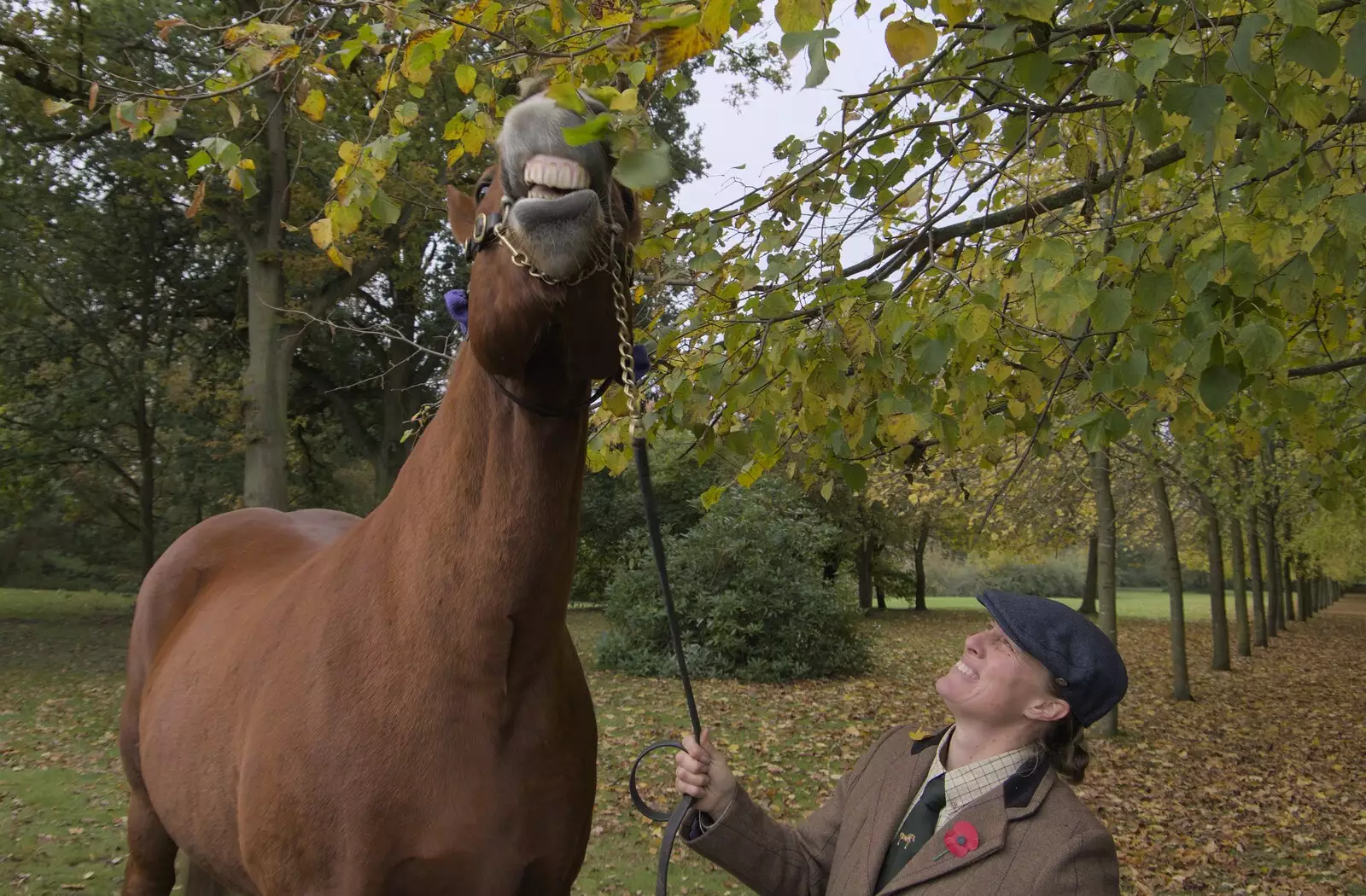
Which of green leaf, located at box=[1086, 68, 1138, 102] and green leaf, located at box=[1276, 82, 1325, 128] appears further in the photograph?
green leaf, located at box=[1276, 82, 1325, 128]

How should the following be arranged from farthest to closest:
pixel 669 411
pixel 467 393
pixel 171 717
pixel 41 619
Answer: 1. pixel 41 619
2. pixel 669 411
3. pixel 171 717
4. pixel 467 393

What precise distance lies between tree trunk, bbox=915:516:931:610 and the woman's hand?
23.6 metres

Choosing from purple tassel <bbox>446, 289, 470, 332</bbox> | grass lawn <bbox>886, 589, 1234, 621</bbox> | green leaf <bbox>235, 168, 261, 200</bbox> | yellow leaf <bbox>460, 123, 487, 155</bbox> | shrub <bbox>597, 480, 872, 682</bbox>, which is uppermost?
yellow leaf <bbox>460, 123, 487, 155</bbox>

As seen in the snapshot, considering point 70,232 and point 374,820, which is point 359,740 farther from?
point 70,232

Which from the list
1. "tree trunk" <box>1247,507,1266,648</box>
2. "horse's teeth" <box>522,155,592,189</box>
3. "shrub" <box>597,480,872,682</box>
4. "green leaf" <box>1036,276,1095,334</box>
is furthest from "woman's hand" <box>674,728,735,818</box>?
"tree trunk" <box>1247,507,1266,648</box>

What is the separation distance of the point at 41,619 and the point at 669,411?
20.3 meters

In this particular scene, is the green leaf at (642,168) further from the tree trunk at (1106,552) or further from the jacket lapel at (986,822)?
the tree trunk at (1106,552)

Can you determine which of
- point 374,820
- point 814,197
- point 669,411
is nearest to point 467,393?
point 374,820

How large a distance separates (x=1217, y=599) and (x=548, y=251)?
15920mm

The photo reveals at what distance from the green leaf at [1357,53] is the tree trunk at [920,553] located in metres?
23.6

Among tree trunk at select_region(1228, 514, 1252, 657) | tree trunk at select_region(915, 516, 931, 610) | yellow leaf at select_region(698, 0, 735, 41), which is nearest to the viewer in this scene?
yellow leaf at select_region(698, 0, 735, 41)

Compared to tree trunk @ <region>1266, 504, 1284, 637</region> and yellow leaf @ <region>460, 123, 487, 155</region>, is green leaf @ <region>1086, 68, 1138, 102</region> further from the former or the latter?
tree trunk @ <region>1266, 504, 1284, 637</region>

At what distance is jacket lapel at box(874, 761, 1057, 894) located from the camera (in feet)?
5.54

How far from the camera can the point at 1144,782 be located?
7.91 metres
